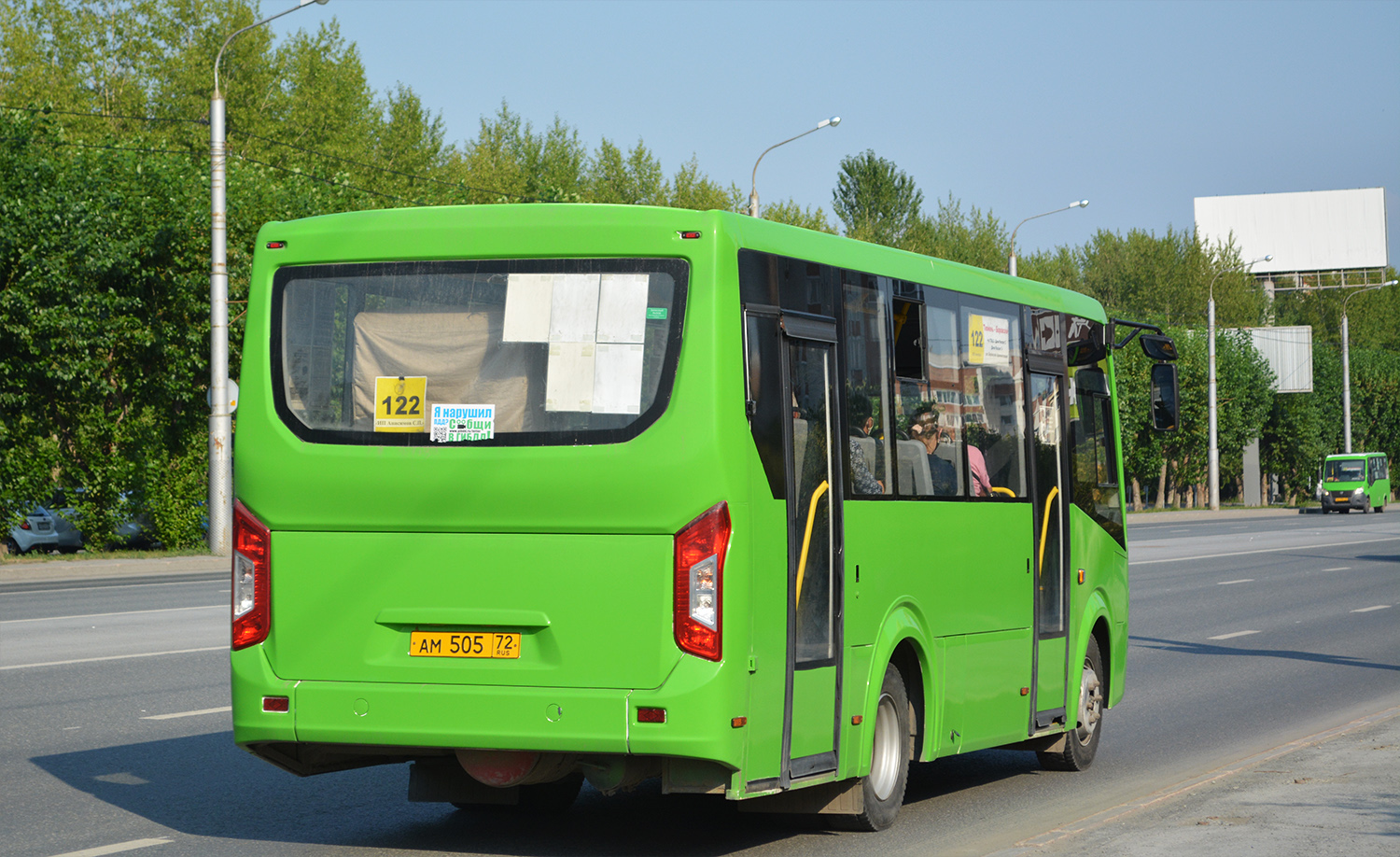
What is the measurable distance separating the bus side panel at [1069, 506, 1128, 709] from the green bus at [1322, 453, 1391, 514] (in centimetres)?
6140

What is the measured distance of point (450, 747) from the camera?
21.9ft

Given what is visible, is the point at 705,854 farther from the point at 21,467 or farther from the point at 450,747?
the point at 21,467

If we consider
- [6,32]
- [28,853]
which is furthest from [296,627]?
[6,32]

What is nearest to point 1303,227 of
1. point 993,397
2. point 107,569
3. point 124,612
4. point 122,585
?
point 107,569

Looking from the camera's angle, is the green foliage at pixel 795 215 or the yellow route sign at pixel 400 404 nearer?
the yellow route sign at pixel 400 404

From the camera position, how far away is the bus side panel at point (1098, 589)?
9.85 m

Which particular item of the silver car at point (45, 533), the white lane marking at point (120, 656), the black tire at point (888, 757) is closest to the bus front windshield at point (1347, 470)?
the silver car at point (45, 533)

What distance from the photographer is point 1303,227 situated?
315 ft

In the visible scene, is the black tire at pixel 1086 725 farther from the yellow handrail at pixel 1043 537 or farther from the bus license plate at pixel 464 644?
the bus license plate at pixel 464 644

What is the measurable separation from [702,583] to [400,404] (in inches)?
58.6

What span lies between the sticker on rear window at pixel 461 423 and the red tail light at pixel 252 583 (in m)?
0.88

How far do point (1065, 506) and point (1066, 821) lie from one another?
220cm

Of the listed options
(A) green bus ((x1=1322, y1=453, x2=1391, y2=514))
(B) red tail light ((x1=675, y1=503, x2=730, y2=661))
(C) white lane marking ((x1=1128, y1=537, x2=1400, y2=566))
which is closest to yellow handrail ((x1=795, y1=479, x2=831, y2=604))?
(B) red tail light ((x1=675, y1=503, x2=730, y2=661))

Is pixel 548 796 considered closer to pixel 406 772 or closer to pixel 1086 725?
pixel 406 772
